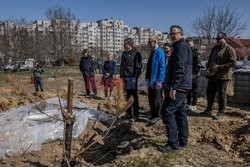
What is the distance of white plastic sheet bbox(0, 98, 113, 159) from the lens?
448cm

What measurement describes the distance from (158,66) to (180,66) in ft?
5.08

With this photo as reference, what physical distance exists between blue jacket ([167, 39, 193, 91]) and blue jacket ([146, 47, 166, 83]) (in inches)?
51.2

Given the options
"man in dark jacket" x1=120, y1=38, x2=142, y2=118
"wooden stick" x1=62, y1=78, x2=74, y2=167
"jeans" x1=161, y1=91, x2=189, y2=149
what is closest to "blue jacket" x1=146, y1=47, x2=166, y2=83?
"man in dark jacket" x1=120, y1=38, x2=142, y2=118

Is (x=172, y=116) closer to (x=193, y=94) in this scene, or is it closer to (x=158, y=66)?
(x=158, y=66)

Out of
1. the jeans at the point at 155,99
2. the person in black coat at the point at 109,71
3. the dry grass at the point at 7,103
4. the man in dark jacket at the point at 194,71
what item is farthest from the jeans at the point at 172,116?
the person in black coat at the point at 109,71

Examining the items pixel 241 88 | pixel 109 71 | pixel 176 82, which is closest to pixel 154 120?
pixel 176 82

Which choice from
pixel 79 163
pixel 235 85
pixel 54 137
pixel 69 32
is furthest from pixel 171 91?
pixel 69 32

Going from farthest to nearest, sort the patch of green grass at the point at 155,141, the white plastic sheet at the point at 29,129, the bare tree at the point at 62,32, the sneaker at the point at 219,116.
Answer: the bare tree at the point at 62,32
the sneaker at the point at 219,116
the white plastic sheet at the point at 29,129
the patch of green grass at the point at 155,141

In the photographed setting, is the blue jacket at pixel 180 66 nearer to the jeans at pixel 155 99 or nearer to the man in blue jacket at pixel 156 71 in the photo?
the man in blue jacket at pixel 156 71

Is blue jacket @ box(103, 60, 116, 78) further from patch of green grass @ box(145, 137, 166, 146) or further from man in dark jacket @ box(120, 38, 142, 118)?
patch of green grass @ box(145, 137, 166, 146)

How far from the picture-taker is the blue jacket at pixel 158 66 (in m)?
5.39

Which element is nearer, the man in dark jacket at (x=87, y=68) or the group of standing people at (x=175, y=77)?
the group of standing people at (x=175, y=77)

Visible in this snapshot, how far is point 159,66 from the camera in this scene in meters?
5.41

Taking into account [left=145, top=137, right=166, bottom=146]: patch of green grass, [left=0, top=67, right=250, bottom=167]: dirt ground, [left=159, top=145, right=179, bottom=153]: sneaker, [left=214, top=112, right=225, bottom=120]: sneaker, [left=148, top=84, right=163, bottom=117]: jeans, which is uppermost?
[left=148, top=84, right=163, bottom=117]: jeans
